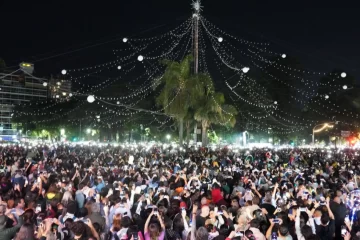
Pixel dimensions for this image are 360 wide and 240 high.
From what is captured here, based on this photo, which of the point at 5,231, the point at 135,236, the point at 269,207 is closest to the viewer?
the point at 135,236

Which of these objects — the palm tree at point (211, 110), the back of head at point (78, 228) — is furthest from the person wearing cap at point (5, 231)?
the palm tree at point (211, 110)

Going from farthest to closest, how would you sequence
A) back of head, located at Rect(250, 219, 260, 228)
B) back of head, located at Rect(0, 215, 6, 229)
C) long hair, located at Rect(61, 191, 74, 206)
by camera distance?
long hair, located at Rect(61, 191, 74, 206), back of head, located at Rect(250, 219, 260, 228), back of head, located at Rect(0, 215, 6, 229)

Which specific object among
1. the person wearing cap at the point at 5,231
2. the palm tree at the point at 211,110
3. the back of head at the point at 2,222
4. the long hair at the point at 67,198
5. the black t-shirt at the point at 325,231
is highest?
the palm tree at the point at 211,110

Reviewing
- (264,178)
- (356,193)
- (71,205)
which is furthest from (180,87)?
(71,205)

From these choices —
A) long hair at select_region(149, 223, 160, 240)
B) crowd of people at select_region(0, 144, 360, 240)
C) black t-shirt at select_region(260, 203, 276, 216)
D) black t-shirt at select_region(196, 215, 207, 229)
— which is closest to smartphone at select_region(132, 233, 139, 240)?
crowd of people at select_region(0, 144, 360, 240)

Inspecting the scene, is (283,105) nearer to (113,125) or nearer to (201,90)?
(113,125)

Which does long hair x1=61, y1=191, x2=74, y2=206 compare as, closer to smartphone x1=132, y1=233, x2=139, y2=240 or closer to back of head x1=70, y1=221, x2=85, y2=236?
back of head x1=70, y1=221, x2=85, y2=236

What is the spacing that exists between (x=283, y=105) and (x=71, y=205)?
5401 cm

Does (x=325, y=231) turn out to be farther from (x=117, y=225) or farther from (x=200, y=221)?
(x=117, y=225)

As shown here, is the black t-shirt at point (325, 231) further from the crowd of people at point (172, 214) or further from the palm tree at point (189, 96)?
the palm tree at point (189, 96)

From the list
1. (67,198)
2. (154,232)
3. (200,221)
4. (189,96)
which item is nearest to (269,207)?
(200,221)

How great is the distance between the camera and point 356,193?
1074 centimetres

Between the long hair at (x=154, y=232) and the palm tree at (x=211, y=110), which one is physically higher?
the palm tree at (x=211, y=110)

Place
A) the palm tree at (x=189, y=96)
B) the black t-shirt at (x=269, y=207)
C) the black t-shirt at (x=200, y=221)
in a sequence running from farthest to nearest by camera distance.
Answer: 1. the palm tree at (x=189, y=96)
2. the black t-shirt at (x=269, y=207)
3. the black t-shirt at (x=200, y=221)
